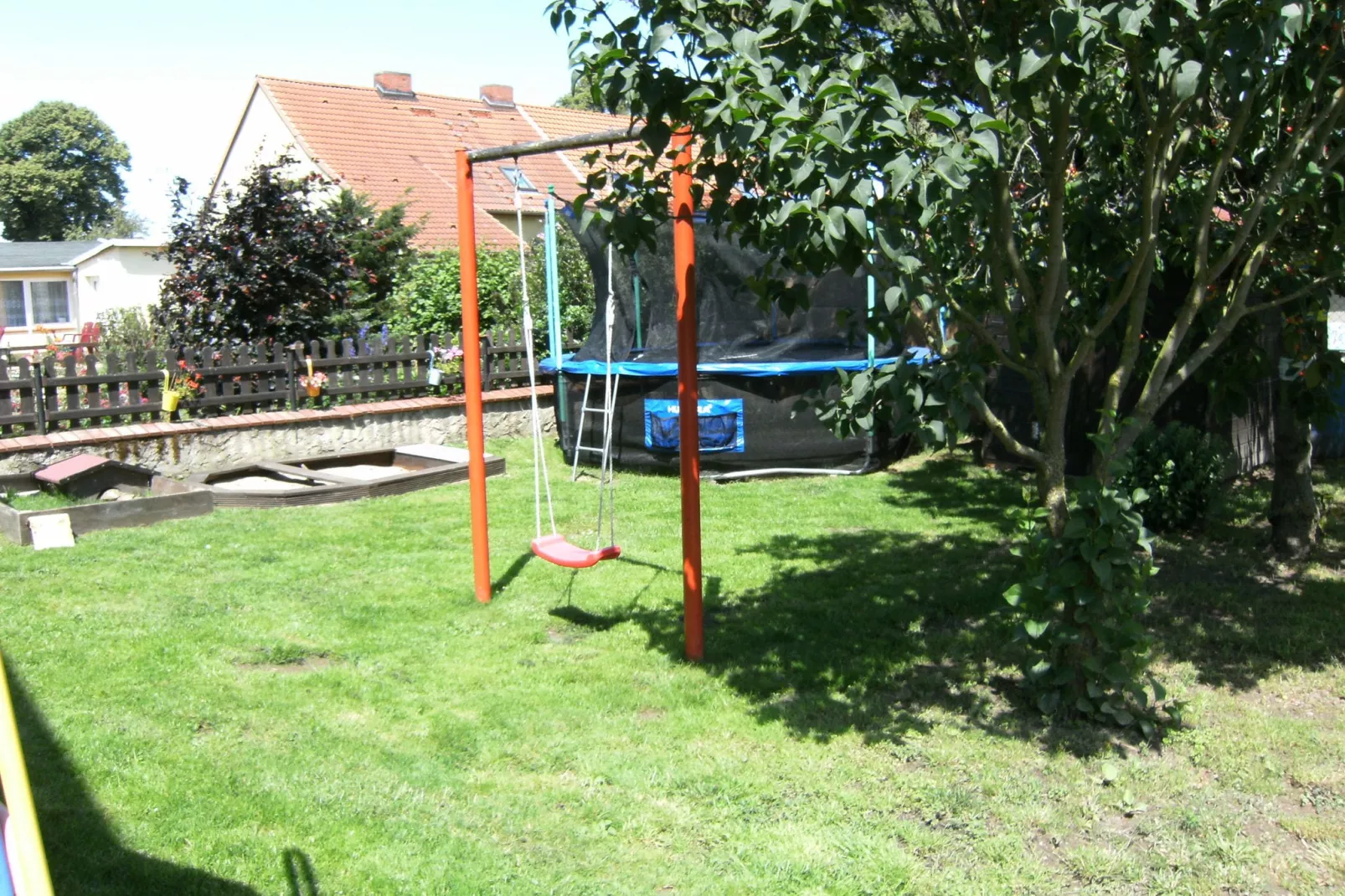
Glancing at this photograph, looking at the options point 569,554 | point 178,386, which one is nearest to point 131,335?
point 178,386

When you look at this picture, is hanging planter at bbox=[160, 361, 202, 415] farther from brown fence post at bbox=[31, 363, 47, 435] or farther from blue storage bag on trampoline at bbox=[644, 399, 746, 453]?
blue storage bag on trampoline at bbox=[644, 399, 746, 453]

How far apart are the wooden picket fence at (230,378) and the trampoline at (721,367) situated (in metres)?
1.87

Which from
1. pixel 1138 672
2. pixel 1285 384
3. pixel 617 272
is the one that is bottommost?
pixel 1138 672

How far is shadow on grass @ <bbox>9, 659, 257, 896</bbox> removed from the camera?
11.5 ft

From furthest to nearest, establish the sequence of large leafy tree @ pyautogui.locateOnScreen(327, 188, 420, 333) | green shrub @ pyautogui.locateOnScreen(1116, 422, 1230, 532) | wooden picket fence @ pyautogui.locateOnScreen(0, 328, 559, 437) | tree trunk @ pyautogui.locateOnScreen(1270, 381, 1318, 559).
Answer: large leafy tree @ pyautogui.locateOnScreen(327, 188, 420, 333)
wooden picket fence @ pyautogui.locateOnScreen(0, 328, 559, 437)
green shrub @ pyautogui.locateOnScreen(1116, 422, 1230, 532)
tree trunk @ pyautogui.locateOnScreen(1270, 381, 1318, 559)

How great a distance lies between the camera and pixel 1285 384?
6645 mm

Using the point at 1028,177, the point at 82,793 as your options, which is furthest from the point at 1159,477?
the point at 82,793

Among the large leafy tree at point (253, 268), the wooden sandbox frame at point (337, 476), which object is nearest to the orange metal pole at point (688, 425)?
the wooden sandbox frame at point (337, 476)

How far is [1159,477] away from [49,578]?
7380 mm

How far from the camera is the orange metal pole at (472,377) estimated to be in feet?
22.1

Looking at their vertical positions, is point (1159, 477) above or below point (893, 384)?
below

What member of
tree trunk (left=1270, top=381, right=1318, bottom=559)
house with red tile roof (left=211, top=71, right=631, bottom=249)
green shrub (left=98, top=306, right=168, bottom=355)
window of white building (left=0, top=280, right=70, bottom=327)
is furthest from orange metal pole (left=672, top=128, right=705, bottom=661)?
window of white building (left=0, top=280, right=70, bottom=327)

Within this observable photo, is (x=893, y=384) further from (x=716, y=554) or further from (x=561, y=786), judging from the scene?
(x=716, y=554)

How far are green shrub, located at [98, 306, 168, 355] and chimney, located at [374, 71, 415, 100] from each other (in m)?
9.98
